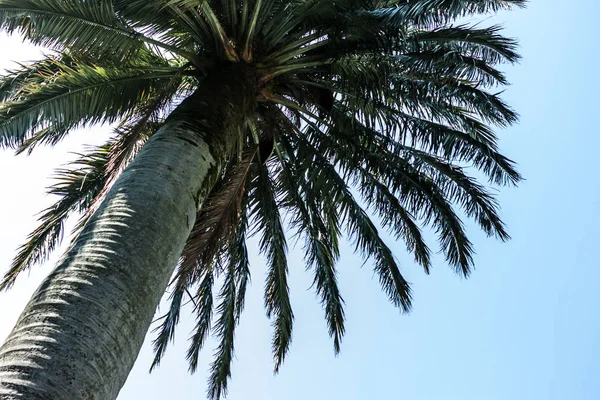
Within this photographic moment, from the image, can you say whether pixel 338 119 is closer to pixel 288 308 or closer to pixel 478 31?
pixel 478 31

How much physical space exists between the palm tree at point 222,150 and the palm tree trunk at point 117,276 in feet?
0.04

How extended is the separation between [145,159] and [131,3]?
258cm

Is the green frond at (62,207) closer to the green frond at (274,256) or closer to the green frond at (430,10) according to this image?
the green frond at (274,256)

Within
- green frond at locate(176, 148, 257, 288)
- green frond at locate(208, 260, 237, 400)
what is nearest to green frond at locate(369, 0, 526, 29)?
green frond at locate(176, 148, 257, 288)

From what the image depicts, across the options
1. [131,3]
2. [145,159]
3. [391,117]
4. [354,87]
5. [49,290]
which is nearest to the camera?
[49,290]

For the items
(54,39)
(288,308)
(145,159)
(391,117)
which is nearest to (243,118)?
(145,159)

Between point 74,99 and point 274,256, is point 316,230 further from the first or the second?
point 74,99

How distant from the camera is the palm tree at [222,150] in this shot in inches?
136

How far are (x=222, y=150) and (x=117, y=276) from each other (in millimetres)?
2096

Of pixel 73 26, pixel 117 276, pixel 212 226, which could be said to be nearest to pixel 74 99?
pixel 73 26

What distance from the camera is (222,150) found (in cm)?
537

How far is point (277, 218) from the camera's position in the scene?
8836 millimetres

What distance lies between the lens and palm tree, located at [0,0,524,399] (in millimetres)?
3463

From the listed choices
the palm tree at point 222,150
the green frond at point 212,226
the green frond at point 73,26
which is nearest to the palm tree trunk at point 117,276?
the palm tree at point 222,150
